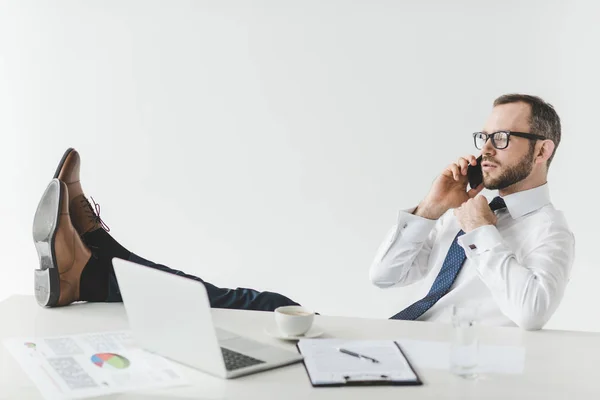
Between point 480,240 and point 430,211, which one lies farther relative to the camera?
point 430,211

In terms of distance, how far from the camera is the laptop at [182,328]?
1302 millimetres

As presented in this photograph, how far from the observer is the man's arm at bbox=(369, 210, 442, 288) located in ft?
7.64

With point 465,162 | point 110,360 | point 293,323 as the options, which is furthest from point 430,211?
point 110,360

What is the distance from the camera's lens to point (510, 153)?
2234 mm

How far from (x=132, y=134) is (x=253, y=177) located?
66 cm

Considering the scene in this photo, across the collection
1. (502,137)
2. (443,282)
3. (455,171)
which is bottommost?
(443,282)

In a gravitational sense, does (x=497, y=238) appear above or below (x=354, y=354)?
above

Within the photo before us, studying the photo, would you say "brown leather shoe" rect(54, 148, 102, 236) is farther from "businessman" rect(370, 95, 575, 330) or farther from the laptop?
"businessman" rect(370, 95, 575, 330)

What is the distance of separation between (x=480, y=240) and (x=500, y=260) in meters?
0.10

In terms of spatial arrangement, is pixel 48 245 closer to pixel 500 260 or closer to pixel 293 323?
pixel 293 323

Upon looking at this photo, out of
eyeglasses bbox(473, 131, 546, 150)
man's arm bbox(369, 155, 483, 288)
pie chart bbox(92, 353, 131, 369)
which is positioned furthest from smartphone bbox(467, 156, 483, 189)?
pie chart bbox(92, 353, 131, 369)

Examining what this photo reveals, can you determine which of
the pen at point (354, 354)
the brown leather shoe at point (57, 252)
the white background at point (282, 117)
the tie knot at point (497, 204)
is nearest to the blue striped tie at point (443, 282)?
the tie knot at point (497, 204)

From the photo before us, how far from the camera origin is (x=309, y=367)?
1398 millimetres

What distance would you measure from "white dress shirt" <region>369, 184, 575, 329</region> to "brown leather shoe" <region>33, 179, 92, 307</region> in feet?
3.24
